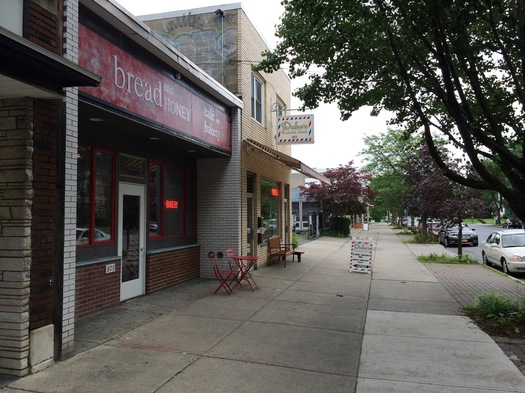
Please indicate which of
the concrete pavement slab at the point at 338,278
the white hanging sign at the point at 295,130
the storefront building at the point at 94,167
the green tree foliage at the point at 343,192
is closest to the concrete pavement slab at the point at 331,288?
the concrete pavement slab at the point at 338,278

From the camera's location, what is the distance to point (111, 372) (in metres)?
4.51

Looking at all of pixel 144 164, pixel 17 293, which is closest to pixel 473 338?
pixel 17 293

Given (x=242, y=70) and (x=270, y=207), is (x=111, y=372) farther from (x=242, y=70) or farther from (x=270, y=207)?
(x=270, y=207)

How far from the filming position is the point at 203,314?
707 centimetres

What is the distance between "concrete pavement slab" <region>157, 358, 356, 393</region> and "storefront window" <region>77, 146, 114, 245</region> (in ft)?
10.7

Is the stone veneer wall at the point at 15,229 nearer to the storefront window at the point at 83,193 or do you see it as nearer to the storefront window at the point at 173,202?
the storefront window at the point at 83,193

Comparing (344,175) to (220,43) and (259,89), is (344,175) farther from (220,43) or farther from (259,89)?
(220,43)

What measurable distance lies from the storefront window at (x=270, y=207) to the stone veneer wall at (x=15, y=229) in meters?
9.45

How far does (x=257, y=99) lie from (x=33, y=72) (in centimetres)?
955

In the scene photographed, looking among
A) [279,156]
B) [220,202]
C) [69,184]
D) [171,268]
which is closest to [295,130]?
[279,156]

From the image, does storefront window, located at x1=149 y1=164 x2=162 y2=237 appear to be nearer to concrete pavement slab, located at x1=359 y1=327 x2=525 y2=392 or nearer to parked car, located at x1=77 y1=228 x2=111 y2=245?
parked car, located at x1=77 y1=228 x2=111 y2=245

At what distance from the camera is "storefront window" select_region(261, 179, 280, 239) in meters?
13.7

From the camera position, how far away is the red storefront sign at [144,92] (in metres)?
5.61

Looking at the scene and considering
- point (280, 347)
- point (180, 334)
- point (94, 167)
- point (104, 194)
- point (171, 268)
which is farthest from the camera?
point (171, 268)
